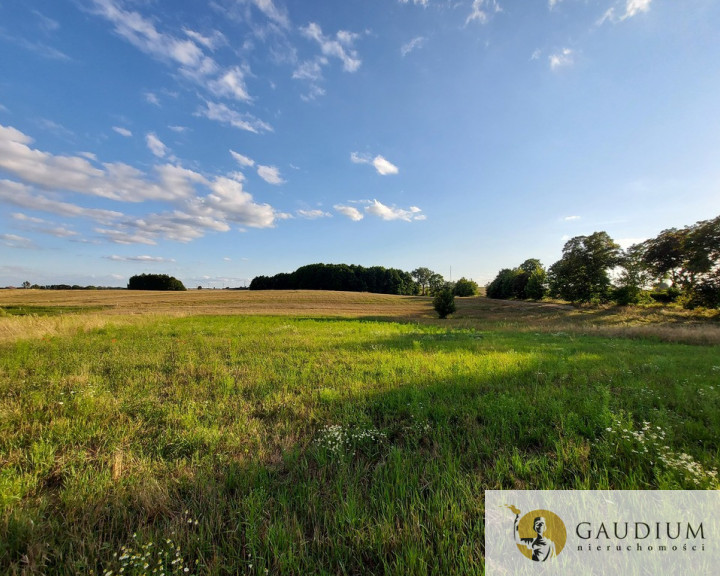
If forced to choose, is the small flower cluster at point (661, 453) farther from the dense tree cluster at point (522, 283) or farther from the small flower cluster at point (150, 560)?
the dense tree cluster at point (522, 283)

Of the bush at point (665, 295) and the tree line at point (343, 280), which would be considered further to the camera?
the tree line at point (343, 280)

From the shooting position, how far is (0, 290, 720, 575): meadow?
1.92 meters

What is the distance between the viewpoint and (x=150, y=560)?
1800 mm

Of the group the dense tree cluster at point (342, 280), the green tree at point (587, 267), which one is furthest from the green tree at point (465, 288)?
the green tree at point (587, 267)

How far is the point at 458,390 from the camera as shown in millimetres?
4992

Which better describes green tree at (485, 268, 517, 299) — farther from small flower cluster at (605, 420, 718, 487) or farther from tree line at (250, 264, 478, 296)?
small flower cluster at (605, 420, 718, 487)

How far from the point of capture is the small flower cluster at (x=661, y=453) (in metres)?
2.54

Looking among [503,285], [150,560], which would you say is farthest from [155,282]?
[150,560]

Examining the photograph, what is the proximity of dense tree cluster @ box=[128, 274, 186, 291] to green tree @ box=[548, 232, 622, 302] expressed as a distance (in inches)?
4598

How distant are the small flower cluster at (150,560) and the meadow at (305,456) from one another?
0.05ft

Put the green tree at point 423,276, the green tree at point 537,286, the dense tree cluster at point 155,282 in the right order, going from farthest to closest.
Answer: the green tree at point 423,276, the dense tree cluster at point 155,282, the green tree at point 537,286

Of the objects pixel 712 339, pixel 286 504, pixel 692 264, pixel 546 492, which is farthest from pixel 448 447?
pixel 692 264

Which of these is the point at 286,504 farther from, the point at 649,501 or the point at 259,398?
the point at 649,501
